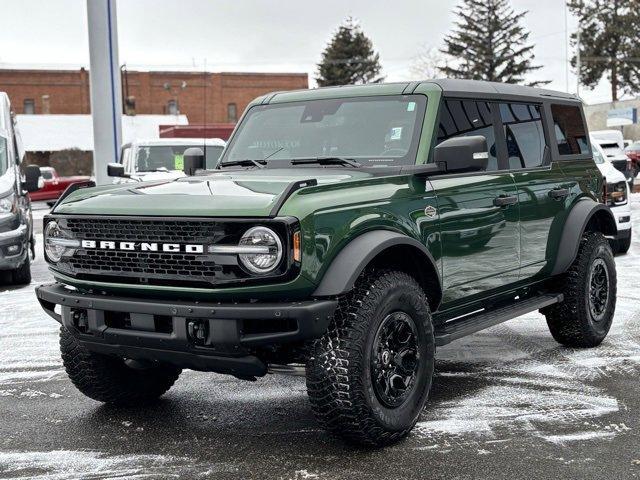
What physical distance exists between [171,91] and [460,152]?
68654 millimetres

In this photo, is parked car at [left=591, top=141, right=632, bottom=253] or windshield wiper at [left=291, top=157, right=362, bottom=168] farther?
parked car at [left=591, top=141, right=632, bottom=253]

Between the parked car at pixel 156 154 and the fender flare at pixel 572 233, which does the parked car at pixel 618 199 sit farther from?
the fender flare at pixel 572 233

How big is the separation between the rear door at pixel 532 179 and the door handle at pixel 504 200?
0.12m

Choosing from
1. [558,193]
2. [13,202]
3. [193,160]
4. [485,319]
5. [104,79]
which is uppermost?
[104,79]

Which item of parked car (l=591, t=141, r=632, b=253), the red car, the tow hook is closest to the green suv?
the tow hook

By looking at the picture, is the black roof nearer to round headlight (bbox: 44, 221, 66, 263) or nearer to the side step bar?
the side step bar

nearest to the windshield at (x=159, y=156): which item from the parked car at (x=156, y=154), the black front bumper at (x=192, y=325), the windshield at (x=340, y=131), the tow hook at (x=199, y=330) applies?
the parked car at (x=156, y=154)

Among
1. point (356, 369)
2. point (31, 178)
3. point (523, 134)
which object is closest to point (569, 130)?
point (523, 134)

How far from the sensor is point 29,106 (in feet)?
227

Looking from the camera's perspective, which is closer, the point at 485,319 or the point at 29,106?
the point at 485,319

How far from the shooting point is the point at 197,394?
5.79m

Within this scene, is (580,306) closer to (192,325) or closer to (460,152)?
(460,152)

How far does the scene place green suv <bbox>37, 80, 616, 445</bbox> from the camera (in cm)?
421

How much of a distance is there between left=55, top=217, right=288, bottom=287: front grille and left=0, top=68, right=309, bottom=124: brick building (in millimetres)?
66435
